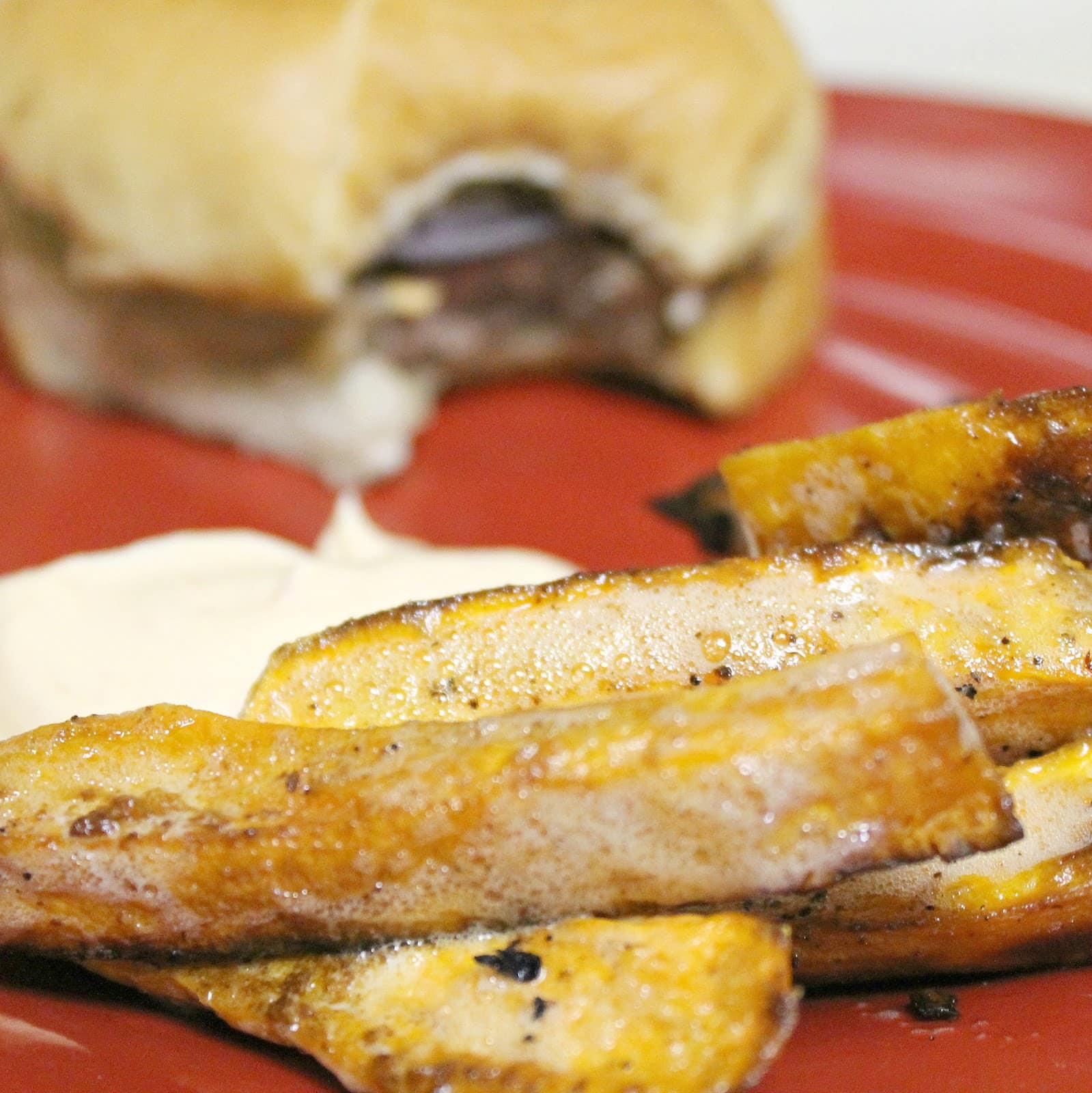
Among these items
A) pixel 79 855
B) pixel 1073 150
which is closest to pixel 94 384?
pixel 79 855

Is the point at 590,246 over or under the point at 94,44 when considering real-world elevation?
under

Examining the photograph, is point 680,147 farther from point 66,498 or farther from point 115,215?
point 66,498

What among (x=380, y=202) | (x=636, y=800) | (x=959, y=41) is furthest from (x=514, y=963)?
(x=959, y=41)

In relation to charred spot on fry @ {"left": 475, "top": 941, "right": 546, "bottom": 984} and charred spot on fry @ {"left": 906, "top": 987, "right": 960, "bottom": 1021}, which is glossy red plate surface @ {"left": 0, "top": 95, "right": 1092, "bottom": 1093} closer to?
charred spot on fry @ {"left": 906, "top": 987, "right": 960, "bottom": 1021}

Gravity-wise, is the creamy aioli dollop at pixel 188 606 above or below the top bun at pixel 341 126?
below

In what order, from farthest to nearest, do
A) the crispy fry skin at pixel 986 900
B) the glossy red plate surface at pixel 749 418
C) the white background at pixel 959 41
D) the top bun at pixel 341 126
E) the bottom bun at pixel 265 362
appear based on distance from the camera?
the white background at pixel 959 41, the bottom bun at pixel 265 362, the glossy red plate surface at pixel 749 418, the top bun at pixel 341 126, the crispy fry skin at pixel 986 900

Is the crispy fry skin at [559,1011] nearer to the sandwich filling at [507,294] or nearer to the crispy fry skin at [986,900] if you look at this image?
the crispy fry skin at [986,900]

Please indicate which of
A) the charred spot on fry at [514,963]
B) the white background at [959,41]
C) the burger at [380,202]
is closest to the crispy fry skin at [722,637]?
the charred spot on fry at [514,963]

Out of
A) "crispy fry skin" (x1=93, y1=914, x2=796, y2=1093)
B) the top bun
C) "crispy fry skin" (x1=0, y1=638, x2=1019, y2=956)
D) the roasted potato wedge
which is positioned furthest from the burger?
"crispy fry skin" (x1=93, y1=914, x2=796, y2=1093)
